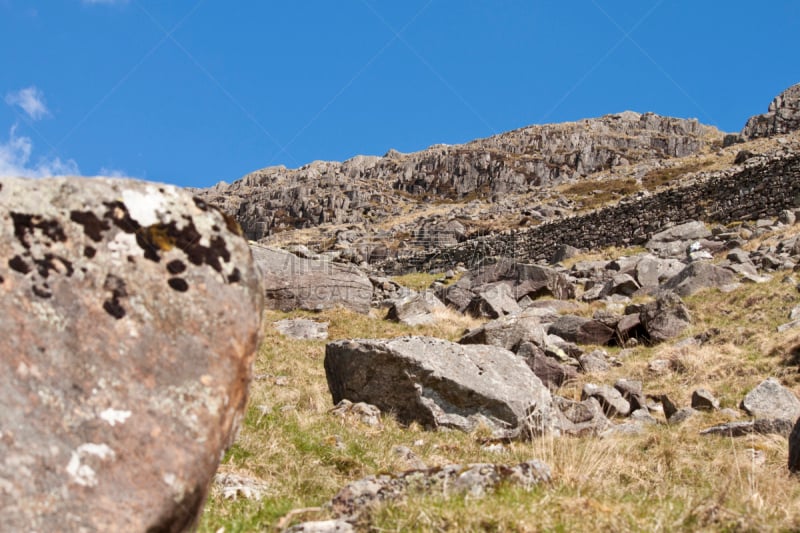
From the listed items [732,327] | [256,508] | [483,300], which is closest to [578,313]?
[483,300]

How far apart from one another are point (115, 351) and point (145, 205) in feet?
2.45

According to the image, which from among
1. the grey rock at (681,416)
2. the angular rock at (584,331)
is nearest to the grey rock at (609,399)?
the grey rock at (681,416)

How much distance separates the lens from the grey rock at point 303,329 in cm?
1642

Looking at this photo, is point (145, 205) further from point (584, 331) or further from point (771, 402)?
point (584, 331)

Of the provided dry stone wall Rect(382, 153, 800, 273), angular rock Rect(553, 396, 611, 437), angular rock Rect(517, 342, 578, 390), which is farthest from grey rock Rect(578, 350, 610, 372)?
dry stone wall Rect(382, 153, 800, 273)

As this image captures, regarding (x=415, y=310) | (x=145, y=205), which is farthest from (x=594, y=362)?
(x=145, y=205)

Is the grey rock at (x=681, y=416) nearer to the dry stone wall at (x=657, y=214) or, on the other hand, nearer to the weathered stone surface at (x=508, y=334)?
the weathered stone surface at (x=508, y=334)

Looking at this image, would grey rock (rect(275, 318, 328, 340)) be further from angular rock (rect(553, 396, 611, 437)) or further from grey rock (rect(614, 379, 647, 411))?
angular rock (rect(553, 396, 611, 437))

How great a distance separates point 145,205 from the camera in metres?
3.25

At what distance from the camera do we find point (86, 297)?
9.53ft

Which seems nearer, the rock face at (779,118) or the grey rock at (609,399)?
the grey rock at (609,399)

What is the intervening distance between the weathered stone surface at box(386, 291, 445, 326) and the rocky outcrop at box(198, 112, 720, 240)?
187ft

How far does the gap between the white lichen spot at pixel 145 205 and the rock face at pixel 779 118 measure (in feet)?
222

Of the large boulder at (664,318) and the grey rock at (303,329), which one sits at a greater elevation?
the large boulder at (664,318)
